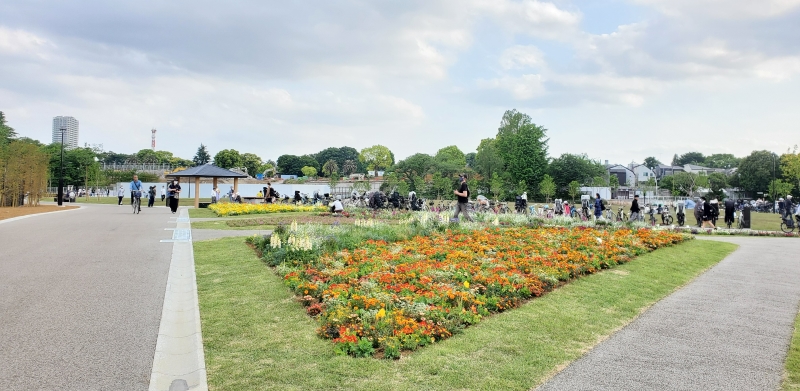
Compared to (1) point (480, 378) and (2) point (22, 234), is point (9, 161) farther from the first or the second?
(1) point (480, 378)

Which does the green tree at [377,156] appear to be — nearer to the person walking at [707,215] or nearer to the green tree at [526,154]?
the green tree at [526,154]

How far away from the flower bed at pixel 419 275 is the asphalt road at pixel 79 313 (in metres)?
1.96

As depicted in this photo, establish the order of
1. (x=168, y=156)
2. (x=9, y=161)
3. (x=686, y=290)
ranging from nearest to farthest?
(x=686, y=290) → (x=9, y=161) → (x=168, y=156)

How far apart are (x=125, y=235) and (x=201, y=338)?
413 inches

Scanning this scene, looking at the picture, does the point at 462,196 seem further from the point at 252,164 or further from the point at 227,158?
the point at 252,164

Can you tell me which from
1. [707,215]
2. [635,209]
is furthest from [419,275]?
[707,215]

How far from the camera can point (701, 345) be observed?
17.6 ft

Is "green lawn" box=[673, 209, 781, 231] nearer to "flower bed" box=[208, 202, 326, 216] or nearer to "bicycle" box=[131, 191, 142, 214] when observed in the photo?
"flower bed" box=[208, 202, 326, 216]

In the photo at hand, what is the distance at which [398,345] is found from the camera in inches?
192

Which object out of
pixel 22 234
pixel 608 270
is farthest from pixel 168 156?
pixel 608 270

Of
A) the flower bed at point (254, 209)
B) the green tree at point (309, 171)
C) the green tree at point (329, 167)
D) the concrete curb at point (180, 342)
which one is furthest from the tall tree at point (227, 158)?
the concrete curb at point (180, 342)


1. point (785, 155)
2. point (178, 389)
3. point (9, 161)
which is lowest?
point (178, 389)

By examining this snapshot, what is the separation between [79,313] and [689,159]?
173m

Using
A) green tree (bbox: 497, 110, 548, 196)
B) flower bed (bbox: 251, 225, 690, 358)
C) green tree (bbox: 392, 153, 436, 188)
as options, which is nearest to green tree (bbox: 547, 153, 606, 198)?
green tree (bbox: 497, 110, 548, 196)
